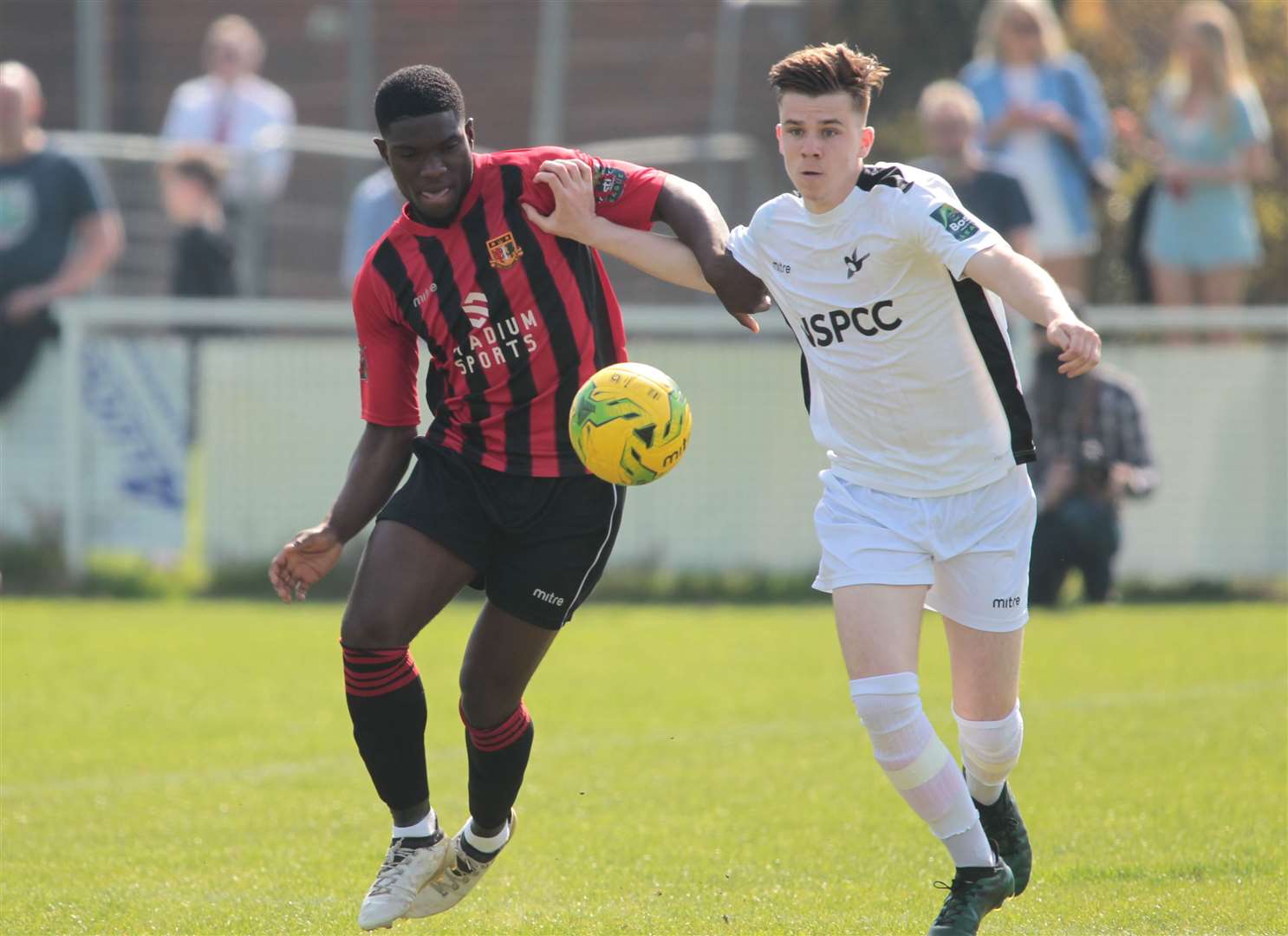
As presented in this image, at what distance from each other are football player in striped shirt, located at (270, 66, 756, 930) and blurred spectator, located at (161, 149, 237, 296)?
7871 millimetres

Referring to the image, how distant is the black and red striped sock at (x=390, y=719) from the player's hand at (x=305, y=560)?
0.33 metres

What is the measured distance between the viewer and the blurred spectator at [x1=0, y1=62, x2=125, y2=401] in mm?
12516

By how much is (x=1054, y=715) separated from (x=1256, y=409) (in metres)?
4.59

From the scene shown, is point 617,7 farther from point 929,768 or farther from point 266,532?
point 929,768

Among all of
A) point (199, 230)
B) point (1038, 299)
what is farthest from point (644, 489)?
point (1038, 299)

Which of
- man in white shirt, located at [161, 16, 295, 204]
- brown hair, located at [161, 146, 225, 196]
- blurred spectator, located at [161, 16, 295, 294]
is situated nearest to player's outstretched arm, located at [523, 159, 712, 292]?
blurred spectator, located at [161, 16, 295, 294]

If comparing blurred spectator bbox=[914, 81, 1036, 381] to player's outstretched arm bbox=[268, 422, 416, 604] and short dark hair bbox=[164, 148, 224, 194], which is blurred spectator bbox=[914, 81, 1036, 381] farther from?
player's outstretched arm bbox=[268, 422, 416, 604]

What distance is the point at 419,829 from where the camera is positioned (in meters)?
5.46

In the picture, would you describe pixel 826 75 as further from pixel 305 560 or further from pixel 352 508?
pixel 305 560

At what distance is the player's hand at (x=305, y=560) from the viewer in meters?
5.54

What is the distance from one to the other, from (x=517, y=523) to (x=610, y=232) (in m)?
0.88

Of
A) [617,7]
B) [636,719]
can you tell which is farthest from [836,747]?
[617,7]

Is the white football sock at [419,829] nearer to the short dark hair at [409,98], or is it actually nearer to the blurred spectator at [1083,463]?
the short dark hair at [409,98]

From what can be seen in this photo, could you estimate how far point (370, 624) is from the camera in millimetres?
5297
